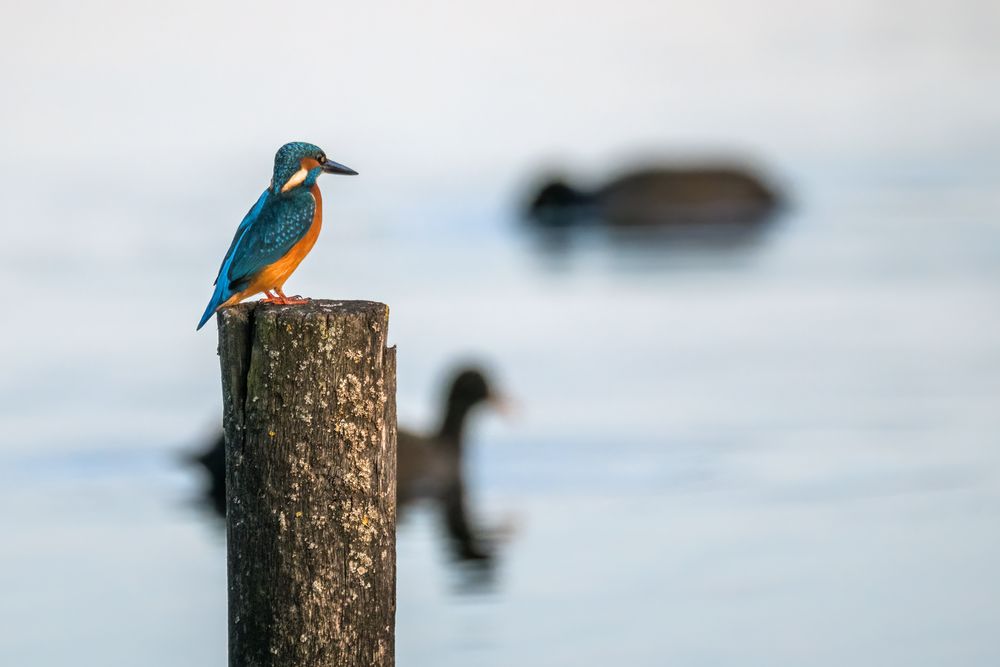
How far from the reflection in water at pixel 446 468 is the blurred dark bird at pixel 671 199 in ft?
86.8

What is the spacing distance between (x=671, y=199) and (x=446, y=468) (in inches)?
1142

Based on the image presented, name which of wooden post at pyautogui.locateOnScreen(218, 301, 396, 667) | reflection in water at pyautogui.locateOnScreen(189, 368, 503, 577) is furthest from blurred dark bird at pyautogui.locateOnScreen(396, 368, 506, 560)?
wooden post at pyautogui.locateOnScreen(218, 301, 396, 667)

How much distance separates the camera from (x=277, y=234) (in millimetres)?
7289

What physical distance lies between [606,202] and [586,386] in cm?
2558

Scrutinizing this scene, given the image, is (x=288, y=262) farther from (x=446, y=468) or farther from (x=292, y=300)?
(x=446, y=468)

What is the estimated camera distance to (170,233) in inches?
1372

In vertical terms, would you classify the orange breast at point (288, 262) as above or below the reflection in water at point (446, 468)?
above

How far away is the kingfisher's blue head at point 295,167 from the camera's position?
742cm

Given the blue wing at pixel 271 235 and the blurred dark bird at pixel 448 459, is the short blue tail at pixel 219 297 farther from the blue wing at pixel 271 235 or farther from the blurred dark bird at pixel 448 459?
the blurred dark bird at pixel 448 459

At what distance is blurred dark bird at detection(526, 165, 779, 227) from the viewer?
44375mm

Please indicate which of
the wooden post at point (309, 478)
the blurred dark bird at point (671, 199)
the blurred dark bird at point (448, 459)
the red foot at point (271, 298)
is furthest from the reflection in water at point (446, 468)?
the blurred dark bird at point (671, 199)

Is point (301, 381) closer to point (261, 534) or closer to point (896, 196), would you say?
point (261, 534)

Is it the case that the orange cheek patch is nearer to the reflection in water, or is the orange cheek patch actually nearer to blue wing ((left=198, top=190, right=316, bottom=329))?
blue wing ((left=198, top=190, right=316, bottom=329))

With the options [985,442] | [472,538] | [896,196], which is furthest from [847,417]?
[896,196]
